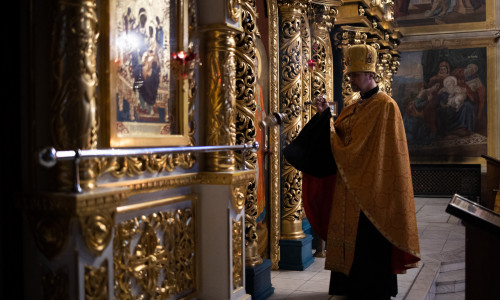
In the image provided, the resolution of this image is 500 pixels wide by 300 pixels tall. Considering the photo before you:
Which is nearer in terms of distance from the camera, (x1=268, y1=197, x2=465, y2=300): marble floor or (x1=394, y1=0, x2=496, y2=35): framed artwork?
(x1=268, y1=197, x2=465, y2=300): marble floor

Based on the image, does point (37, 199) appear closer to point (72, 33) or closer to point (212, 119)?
point (72, 33)

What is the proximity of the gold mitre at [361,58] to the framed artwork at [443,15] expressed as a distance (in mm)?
10286

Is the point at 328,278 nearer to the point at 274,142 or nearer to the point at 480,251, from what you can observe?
the point at 274,142

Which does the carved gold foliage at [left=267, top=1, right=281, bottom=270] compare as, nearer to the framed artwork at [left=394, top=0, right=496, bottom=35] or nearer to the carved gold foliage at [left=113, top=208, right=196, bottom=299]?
the carved gold foliage at [left=113, top=208, right=196, bottom=299]

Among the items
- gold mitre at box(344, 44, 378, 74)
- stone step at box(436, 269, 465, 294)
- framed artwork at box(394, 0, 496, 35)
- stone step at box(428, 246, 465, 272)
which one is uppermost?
framed artwork at box(394, 0, 496, 35)

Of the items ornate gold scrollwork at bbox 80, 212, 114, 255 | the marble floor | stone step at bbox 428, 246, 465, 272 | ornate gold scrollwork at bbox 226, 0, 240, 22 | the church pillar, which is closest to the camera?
ornate gold scrollwork at bbox 80, 212, 114, 255

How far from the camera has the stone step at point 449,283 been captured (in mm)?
5352

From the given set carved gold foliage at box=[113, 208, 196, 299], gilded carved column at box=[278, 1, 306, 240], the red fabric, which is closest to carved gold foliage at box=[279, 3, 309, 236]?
gilded carved column at box=[278, 1, 306, 240]

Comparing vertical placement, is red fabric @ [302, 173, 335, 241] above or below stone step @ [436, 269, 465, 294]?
above

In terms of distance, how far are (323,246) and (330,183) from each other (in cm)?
198

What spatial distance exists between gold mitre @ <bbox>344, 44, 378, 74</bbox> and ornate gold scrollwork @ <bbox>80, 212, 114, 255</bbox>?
251 cm

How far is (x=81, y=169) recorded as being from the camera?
6.89 ft

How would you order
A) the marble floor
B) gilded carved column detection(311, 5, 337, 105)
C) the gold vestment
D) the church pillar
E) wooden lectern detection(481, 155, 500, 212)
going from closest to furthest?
the gold vestment, the marble floor, the church pillar, gilded carved column detection(311, 5, 337, 105), wooden lectern detection(481, 155, 500, 212)

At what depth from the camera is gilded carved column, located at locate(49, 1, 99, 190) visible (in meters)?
2.05
